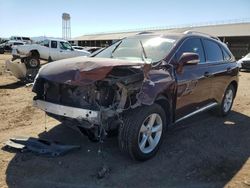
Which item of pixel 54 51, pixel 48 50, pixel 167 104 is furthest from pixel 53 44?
pixel 167 104

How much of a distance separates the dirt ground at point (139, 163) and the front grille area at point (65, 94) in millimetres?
827

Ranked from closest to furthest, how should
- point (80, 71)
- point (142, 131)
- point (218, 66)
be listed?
point (80, 71)
point (142, 131)
point (218, 66)

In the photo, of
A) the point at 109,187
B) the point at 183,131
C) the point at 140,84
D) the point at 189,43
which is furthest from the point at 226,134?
the point at 109,187

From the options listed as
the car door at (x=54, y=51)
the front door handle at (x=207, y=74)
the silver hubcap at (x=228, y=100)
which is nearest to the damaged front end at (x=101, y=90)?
the front door handle at (x=207, y=74)

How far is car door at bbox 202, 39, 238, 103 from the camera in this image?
6559 mm

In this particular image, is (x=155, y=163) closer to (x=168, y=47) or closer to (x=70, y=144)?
(x=70, y=144)

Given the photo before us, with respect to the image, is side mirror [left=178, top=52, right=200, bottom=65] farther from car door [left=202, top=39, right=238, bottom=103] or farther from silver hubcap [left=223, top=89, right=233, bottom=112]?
silver hubcap [left=223, top=89, right=233, bottom=112]

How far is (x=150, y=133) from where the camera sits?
481 cm

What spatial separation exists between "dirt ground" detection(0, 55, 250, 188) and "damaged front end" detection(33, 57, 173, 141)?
21.8 inches

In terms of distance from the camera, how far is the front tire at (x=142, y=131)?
440cm

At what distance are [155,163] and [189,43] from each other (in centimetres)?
234

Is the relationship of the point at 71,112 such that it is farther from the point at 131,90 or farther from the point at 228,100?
the point at 228,100

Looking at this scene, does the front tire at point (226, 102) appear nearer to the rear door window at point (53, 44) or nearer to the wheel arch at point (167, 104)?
the wheel arch at point (167, 104)

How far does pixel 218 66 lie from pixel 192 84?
4.75ft
